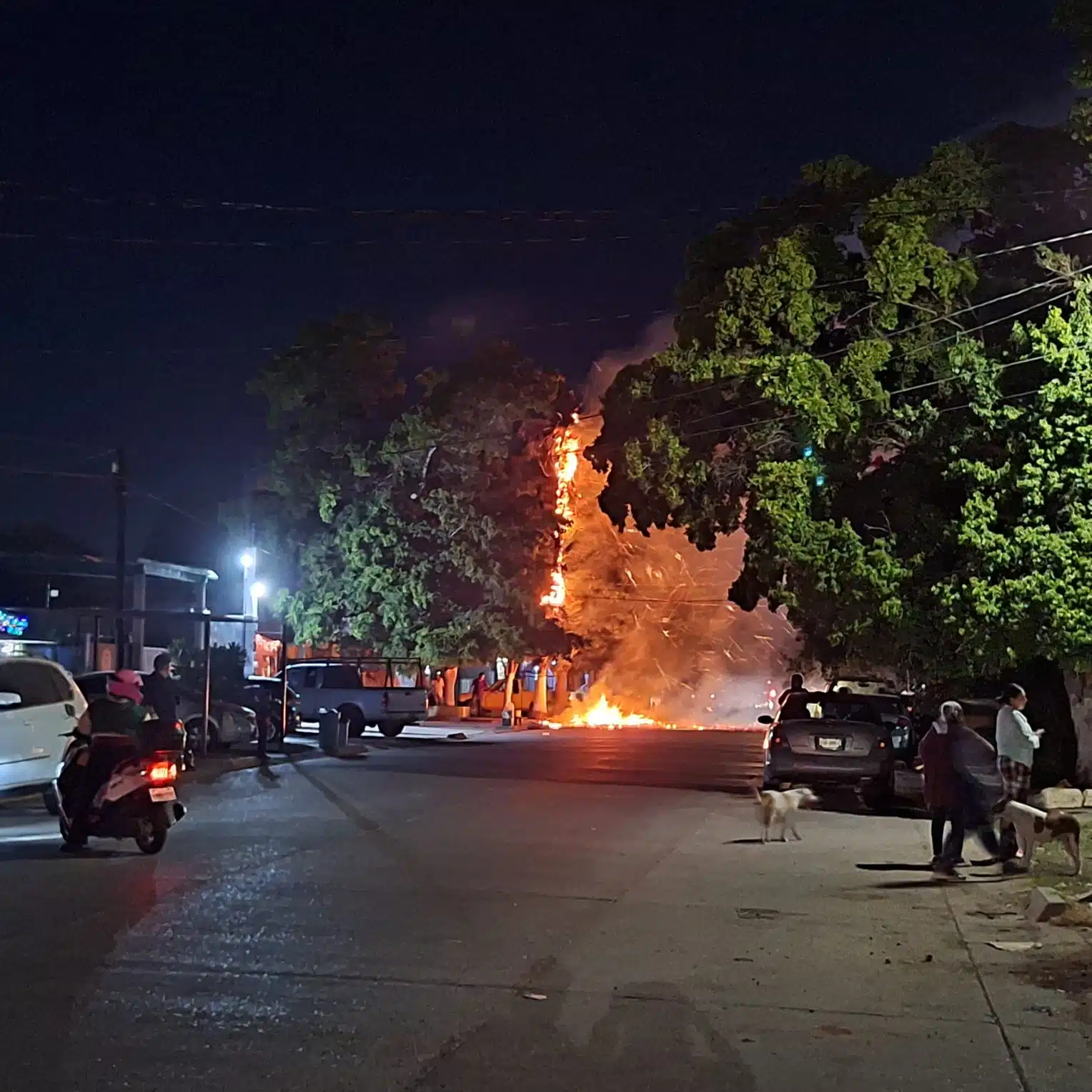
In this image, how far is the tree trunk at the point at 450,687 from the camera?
57344mm

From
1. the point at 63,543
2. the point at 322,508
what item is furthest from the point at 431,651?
the point at 63,543

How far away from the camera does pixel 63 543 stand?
246ft

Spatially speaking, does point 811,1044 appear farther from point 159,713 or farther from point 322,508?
point 322,508

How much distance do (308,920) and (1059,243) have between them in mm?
17304

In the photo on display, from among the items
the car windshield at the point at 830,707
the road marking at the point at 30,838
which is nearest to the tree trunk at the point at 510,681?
the car windshield at the point at 830,707

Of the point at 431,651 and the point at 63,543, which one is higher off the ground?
the point at 63,543

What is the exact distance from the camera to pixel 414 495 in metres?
48.5

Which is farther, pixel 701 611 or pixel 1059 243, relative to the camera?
pixel 701 611

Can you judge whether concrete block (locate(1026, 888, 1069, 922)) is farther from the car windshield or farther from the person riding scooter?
the car windshield

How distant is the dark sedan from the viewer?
21.8m

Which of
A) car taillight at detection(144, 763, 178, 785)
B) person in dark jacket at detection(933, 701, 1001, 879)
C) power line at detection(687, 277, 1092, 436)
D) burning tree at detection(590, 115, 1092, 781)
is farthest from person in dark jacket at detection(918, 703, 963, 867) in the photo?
power line at detection(687, 277, 1092, 436)

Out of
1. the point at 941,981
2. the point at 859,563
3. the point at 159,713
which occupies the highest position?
the point at 859,563

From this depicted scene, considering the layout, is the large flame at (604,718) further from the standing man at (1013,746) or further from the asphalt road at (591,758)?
the standing man at (1013,746)

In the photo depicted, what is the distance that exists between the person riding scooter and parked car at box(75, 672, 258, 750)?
12093 mm
